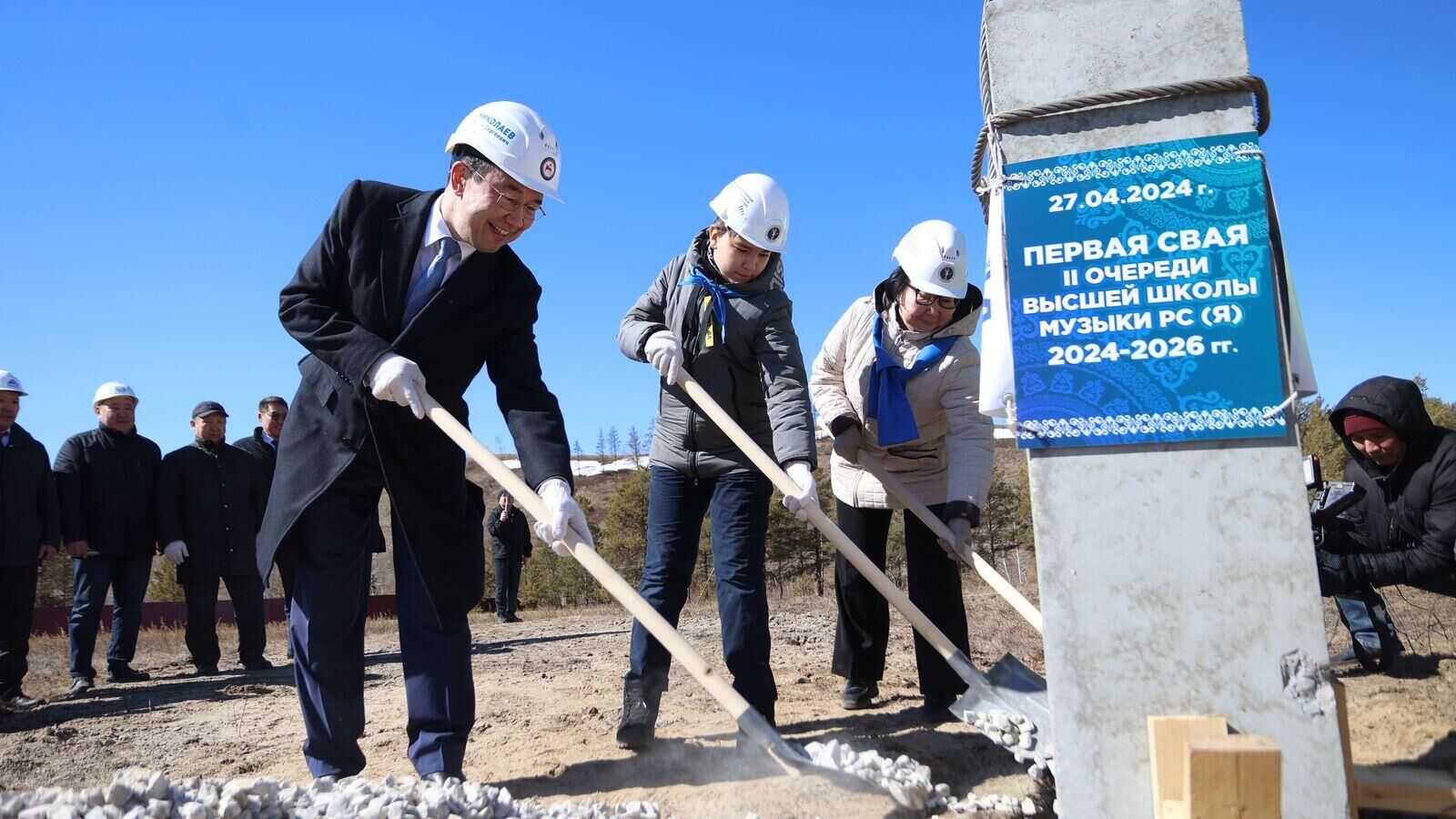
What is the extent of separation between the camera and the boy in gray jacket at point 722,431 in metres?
3.82

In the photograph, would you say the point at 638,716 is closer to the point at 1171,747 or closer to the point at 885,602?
the point at 885,602

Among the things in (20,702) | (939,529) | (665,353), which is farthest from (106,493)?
(939,529)

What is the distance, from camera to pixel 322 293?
3365 mm

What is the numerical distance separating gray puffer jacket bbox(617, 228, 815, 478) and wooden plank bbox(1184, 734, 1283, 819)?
1901 mm

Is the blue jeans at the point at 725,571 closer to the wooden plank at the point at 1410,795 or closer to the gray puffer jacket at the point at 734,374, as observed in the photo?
the gray puffer jacket at the point at 734,374

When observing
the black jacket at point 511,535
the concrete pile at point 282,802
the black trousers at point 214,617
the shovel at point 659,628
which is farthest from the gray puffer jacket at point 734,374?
the black jacket at point 511,535

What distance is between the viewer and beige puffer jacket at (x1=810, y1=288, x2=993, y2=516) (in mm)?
4293

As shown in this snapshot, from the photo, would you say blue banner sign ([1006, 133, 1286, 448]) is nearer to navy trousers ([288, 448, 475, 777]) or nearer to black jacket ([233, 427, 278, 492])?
navy trousers ([288, 448, 475, 777])

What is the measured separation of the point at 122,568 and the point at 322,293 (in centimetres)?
509

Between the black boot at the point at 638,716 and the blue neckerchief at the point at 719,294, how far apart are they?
4.77ft

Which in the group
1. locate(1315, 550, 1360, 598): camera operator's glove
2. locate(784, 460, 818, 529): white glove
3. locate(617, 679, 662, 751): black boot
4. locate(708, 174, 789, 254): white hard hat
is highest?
locate(708, 174, 789, 254): white hard hat

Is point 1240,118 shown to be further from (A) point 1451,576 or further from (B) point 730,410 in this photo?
(A) point 1451,576

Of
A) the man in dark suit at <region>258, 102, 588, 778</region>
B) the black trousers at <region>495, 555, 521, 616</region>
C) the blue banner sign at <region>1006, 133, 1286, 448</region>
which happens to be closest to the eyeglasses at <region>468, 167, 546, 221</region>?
the man in dark suit at <region>258, 102, 588, 778</region>

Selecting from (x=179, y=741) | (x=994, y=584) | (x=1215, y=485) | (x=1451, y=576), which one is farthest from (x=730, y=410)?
(x=1451, y=576)
